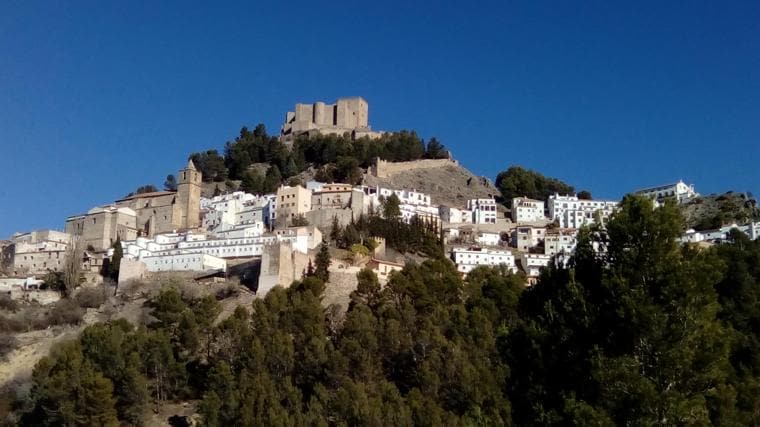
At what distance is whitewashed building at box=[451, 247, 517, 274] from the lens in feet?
195

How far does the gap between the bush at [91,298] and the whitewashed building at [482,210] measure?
30.6 m

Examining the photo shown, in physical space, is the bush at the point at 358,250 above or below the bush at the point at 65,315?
above

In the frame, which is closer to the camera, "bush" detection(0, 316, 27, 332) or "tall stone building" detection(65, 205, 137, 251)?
"bush" detection(0, 316, 27, 332)

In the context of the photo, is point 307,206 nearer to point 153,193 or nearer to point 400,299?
point 153,193

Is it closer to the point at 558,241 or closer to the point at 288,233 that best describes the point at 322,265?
the point at 288,233

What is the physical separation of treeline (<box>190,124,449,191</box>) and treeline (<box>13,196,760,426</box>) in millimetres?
32144

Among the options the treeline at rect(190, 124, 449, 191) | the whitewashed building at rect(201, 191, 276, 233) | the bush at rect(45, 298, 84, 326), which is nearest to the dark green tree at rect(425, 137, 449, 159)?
the treeline at rect(190, 124, 449, 191)

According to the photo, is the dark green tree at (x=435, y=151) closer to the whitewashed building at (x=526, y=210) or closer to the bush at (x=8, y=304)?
the whitewashed building at (x=526, y=210)

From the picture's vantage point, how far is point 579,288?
15422 millimetres

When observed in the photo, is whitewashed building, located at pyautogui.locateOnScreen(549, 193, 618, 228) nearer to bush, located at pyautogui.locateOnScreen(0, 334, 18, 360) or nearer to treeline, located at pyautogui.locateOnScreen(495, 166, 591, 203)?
treeline, located at pyautogui.locateOnScreen(495, 166, 591, 203)

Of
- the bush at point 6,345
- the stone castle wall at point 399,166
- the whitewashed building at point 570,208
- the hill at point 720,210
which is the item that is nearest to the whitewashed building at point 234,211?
the stone castle wall at point 399,166

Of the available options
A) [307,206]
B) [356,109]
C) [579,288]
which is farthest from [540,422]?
[356,109]

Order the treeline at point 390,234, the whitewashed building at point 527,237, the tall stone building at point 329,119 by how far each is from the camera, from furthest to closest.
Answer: the tall stone building at point 329,119 < the whitewashed building at point 527,237 < the treeline at point 390,234

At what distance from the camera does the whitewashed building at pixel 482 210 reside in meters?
71.7
